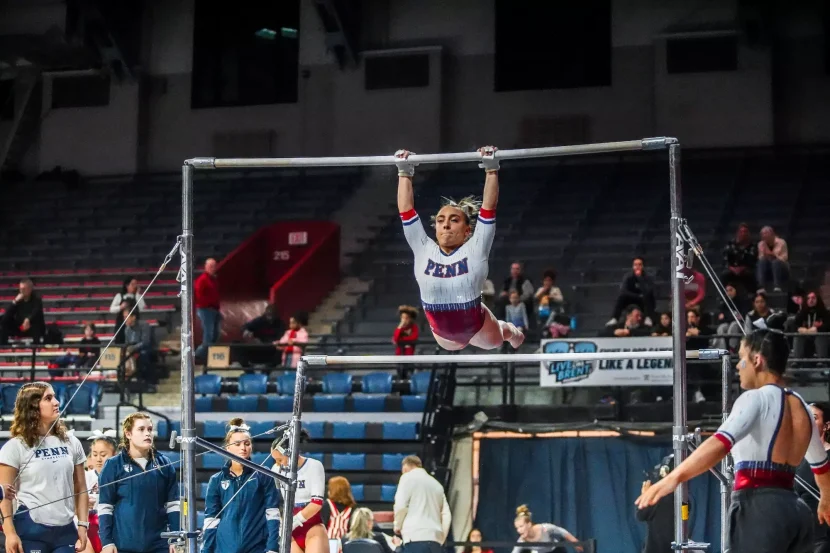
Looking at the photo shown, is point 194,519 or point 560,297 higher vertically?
point 560,297

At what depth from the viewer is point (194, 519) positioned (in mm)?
7062

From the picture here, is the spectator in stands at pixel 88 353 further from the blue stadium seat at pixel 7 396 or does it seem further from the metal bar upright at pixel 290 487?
the metal bar upright at pixel 290 487

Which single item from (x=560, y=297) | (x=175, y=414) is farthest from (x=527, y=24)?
(x=175, y=414)

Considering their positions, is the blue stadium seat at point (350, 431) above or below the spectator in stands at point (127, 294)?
below

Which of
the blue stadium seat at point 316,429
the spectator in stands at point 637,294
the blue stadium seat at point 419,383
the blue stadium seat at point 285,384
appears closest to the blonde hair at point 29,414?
the blue stadium seat at point 316,429

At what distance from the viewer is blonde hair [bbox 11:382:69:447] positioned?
7.00 metres

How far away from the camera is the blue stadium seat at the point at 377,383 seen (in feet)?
46.1

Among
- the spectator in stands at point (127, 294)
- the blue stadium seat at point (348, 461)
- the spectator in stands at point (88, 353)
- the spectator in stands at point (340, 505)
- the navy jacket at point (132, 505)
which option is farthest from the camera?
the spectator in stands at point (88, 353)

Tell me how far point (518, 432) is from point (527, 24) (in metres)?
10.8

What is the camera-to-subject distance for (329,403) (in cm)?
1398

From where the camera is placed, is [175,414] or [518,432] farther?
[175,414]

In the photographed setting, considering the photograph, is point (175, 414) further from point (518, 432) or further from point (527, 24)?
point (527, 24)

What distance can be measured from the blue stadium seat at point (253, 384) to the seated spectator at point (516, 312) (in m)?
3.27

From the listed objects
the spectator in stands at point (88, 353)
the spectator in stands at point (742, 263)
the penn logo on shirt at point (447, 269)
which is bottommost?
the spectator in stands at point (88, 353)
